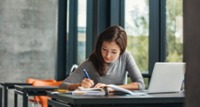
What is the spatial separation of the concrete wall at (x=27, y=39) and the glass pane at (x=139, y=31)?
2289 mm

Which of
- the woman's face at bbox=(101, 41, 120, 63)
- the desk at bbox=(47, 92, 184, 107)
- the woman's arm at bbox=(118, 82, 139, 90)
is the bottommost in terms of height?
the woman's arm at bbox=(118, 82, 139, 90)

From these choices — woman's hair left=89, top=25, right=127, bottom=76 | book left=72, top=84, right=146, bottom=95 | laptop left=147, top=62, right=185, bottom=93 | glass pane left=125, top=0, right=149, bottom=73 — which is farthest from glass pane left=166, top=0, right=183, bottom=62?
book left=72, top=84, right=146, bottom=95

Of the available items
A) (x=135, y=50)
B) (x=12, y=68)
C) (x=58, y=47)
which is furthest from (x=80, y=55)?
(x=135, y=50)

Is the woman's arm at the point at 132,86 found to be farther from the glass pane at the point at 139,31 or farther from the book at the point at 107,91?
the glass pane at the point at 139,31

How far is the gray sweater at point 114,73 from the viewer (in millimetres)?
2812

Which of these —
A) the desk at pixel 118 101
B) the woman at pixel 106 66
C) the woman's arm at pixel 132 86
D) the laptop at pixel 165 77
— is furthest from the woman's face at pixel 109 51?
the desk at pixel 118 101

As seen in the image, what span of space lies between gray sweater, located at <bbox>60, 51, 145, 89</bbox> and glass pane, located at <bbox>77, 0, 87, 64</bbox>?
3.22 m

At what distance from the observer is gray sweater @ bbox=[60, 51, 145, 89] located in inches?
111

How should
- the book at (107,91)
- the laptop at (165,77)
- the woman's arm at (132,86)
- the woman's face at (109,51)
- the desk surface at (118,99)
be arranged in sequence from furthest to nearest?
the woman's face at (109,51)
the woman's arm at (132,86)
the laptop at (165,77)
the book at (107,91)
the desk surface at (118,99)

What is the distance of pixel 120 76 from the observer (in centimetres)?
291

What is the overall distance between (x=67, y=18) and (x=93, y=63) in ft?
13.6

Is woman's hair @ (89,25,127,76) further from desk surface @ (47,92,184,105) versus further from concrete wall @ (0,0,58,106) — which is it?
concrete wall @ (0,0,58,106)

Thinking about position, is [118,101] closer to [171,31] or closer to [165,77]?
[165,77]

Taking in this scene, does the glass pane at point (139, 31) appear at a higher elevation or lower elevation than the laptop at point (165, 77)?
higher
